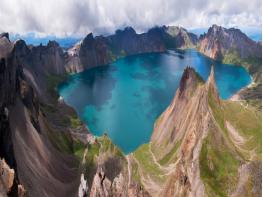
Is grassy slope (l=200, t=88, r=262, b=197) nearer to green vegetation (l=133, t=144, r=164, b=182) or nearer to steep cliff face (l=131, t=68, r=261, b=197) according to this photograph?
steep cliff face (l=131, t=68, r=261, b=197)

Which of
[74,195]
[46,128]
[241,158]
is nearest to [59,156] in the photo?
[46,128]

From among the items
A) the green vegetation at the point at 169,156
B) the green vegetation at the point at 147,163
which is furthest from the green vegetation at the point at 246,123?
the green vegetation at the point at 147,163

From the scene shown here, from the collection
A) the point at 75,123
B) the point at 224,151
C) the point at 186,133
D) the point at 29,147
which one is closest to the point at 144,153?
the point at 186,133

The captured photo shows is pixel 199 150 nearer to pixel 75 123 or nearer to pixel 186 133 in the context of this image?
pixel 186 133

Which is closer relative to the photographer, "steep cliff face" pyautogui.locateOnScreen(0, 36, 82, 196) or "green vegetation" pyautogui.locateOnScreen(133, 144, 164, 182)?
"steep cliff face" pyautogui.locateOnScreen(0, 36, 82, 196)

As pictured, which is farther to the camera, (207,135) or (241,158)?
(207,135)

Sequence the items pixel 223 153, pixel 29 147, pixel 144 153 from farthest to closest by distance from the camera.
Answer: pixel 144 153, pixel 29 147, pixel 223 153

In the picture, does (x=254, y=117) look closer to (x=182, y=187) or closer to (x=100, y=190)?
(x=182, y=187)

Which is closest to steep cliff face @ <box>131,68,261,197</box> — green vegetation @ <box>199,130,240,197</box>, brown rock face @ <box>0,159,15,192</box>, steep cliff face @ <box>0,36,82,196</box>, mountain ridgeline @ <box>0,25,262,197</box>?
green vegetation @ <box>199,130,240,197</box>
